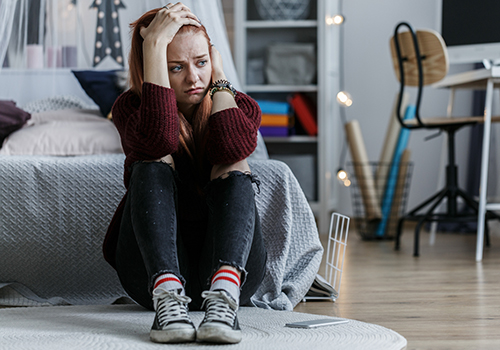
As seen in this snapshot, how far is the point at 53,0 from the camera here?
90.6 inches

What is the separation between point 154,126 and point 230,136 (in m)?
0.17

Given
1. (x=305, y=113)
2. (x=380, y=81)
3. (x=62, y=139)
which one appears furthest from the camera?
A: (x=380, y=81)

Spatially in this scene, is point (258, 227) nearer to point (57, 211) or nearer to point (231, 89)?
point (231, 89)

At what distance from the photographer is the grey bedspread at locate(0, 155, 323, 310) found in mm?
1656

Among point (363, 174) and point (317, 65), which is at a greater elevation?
point (317, 65)

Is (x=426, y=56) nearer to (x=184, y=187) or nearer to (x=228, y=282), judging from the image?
(x=184, y=187)

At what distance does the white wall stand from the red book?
42 centimetres

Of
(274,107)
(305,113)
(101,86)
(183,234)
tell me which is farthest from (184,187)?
(305,113)

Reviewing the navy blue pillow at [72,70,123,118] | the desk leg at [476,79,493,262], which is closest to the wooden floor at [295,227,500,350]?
the desk leg at [476,79,493,262]

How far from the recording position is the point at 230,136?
127cm

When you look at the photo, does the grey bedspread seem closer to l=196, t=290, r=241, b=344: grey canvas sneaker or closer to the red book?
l=196, t=290, r=241, b=344: grey canvas sneaker

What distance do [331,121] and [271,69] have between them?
476 mm

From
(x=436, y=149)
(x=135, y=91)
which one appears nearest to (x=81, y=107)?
(x=135, y=91)

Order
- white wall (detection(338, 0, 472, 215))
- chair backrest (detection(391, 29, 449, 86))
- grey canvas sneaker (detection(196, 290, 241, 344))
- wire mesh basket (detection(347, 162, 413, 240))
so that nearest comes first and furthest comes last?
grey canvas sneaker (detection(196, 290, 241, 344))
chair backrest (detection(391, 29, 449, 86))
wire mesh basket (detection(347, 162, 413, 240))
white wall (detection(338, 0, 472, 215))
